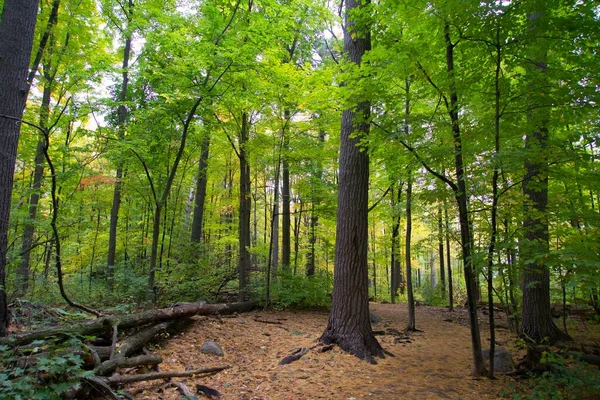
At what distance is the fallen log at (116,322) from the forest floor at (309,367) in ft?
1.11

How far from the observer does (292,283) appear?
10234 millimetres

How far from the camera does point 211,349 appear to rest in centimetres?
564

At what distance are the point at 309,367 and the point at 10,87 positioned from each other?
6233 mm

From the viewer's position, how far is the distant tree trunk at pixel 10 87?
4574mm

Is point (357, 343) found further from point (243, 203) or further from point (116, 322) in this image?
point (243, 203)

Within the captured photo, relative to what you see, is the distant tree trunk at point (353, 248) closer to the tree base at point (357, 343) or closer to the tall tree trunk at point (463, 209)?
the tree base at point (357, 343)

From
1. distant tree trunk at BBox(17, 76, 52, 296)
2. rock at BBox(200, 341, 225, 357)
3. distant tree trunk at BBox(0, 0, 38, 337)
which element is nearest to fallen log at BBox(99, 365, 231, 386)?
rock at BBox(200, 341, 225, 357)

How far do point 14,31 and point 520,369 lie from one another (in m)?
9.60

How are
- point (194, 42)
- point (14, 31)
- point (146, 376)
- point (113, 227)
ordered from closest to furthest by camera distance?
1. point (146, 376)
2. point (14, 31)
3. point (194, 42)
4. point (113, 227)

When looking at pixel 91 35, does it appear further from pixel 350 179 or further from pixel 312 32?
pixel 350 179

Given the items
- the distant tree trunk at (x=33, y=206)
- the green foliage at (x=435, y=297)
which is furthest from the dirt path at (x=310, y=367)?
the green foliage at (x=435, y=297)

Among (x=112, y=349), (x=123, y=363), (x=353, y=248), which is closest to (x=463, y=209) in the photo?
(x=353, y=248)

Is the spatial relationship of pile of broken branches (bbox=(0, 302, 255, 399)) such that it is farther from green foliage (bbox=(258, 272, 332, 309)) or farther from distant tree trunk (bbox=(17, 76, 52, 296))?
distant tree trunk (bbox=(17, 76, 52, 296))

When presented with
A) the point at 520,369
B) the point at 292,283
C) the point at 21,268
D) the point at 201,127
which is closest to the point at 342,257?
the point at 520,369
